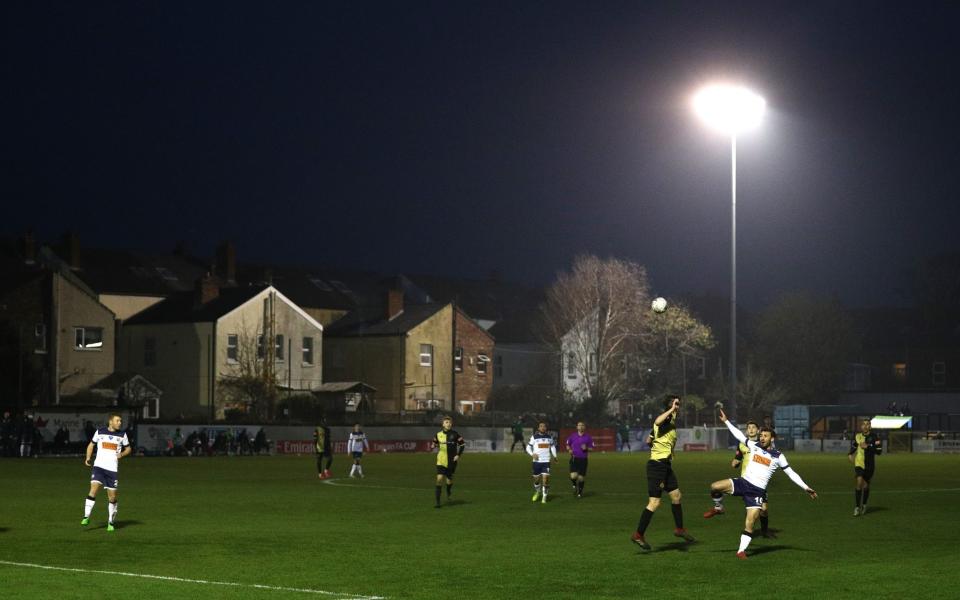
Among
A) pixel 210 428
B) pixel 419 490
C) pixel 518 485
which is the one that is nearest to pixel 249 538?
pixel 419 490

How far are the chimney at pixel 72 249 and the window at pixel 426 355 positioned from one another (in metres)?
26.0

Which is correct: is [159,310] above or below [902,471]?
above

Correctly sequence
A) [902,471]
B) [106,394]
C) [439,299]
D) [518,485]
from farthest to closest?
[439,299] → [106,394] → [902,471] → [518,485]

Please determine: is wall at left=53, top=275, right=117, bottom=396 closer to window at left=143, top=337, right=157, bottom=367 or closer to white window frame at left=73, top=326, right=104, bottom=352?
white window frame at left=73, top=326, right=104, bottom=352

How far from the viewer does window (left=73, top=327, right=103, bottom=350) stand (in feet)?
280

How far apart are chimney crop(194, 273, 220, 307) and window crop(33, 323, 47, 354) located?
1125 centimetres

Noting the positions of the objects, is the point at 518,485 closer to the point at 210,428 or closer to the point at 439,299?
the point at 210,428

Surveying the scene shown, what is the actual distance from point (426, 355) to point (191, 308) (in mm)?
18442

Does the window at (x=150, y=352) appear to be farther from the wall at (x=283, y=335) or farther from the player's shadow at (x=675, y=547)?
the player's shadow at (x=675, y=547)

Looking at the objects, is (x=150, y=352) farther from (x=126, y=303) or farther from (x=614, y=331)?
(x=614, y=331)

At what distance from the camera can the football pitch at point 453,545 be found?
646 inches

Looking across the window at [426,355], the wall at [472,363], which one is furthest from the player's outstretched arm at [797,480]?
the wall at [472,363]

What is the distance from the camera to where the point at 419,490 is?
3762 cm

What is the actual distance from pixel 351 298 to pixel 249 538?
86503 millimetres
